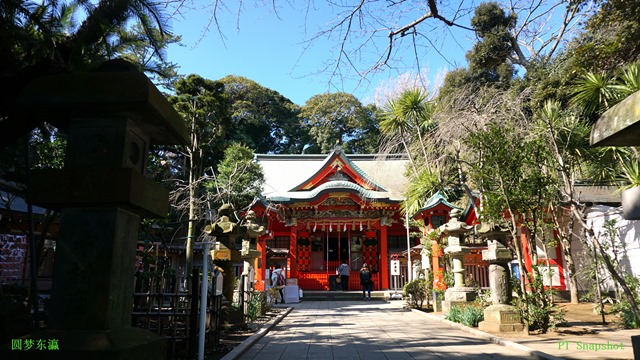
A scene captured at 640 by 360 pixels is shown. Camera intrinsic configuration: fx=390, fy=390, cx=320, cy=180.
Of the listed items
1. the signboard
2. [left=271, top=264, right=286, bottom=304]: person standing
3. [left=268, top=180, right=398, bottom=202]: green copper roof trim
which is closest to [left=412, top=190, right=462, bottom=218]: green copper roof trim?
the signboard

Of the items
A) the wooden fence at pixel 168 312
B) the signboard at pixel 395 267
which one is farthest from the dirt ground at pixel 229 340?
the signboard at pixel 395 267

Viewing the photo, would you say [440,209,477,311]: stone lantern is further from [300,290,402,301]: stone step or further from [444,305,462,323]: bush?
[300,290,402,301]: stone step

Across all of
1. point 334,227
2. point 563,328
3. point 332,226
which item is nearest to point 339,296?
point 332,226

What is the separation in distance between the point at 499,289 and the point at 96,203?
813cm

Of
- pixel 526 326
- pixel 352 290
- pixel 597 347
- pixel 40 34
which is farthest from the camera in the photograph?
pixel 352 290

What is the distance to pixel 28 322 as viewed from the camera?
253 cm

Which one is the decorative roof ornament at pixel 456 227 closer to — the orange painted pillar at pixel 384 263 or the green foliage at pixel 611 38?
the green foliage at pixel 611 38

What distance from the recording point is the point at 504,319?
25.7 feet

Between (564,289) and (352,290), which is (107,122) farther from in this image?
(352,290)

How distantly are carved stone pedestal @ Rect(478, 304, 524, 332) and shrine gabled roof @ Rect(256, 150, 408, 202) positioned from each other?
772cm

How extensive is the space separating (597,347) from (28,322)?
734 centimetres

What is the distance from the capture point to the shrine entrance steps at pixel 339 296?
18859 millimetres

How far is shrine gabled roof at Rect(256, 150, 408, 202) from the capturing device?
64.6 ft

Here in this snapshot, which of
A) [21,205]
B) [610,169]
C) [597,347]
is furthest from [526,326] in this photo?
[21,205]
